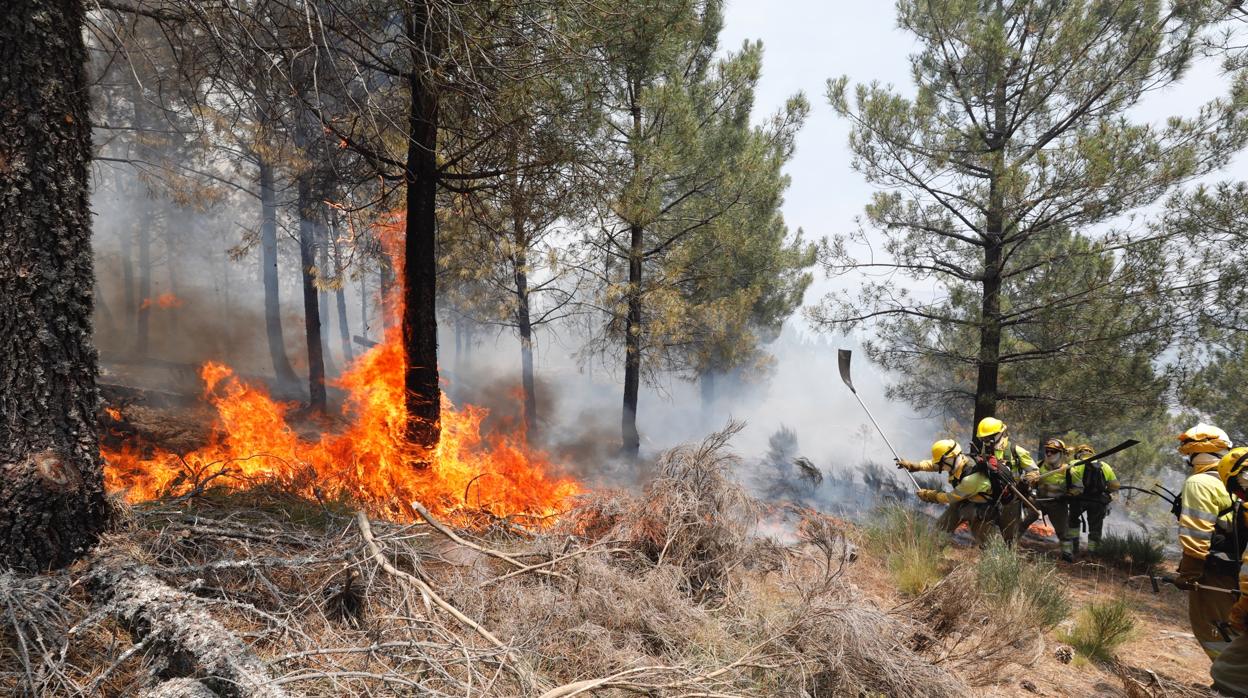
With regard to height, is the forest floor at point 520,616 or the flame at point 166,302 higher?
the flame at point 166,302

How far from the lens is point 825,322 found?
11500 millimetres

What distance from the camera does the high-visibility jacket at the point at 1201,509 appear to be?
4.29 metres

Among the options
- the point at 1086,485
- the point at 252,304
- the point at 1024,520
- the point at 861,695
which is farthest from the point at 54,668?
the point at 252,304

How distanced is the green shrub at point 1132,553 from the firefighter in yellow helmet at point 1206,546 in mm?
4537

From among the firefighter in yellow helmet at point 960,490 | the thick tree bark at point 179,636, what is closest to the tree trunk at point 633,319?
the firefighter in yellow helmet at point 960,490

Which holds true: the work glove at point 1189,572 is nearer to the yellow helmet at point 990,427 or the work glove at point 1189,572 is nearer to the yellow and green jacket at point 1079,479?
the yellow helmet at point 990,427

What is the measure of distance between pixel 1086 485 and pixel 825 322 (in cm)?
483

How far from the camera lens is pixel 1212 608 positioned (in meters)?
4.43

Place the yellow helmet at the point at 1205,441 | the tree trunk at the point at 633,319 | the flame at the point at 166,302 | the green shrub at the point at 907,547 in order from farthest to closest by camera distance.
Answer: the flame at the point at 166,302 < the tree trunk at the point at 633,319 < the green shrub at the point at 907,547 < the yellow helmet at the point at 1205,441

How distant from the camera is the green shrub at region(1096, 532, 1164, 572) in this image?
837 cm

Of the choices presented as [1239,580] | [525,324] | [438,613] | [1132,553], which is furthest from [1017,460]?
[525,324]

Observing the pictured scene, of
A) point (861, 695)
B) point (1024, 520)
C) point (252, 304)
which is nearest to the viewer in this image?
point (861, 695)

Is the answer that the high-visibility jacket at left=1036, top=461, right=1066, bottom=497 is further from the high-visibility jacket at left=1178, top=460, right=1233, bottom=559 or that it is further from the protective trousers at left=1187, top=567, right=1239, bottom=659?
the high-visibility jacket at left=1178, top=460, right=1233, bottom=559

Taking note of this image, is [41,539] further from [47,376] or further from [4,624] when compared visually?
[47,376]
